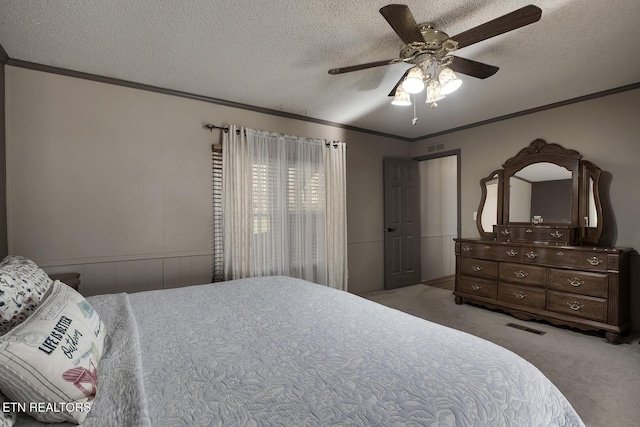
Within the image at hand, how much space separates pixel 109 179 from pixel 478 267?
420cm

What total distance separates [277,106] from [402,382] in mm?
3253

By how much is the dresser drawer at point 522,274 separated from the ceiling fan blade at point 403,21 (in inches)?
111

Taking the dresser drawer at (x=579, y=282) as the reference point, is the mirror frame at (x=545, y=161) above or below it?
above

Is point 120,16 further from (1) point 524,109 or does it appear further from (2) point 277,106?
(1) point 524,109

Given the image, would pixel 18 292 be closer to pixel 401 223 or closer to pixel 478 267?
pixel 478 267

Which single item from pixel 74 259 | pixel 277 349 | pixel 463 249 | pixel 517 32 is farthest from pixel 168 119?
pixel 463 249

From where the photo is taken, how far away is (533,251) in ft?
10.7

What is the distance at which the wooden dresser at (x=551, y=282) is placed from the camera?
9.09ft

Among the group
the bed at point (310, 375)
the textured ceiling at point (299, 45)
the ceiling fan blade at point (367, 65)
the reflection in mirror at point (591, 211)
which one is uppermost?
the textured ceiling at point (299, 45)

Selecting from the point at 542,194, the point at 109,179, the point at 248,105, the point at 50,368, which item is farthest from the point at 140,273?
the point at 542,194

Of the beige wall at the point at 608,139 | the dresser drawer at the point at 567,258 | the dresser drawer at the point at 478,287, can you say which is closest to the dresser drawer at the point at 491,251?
the dresser drawer at the point at 567,258

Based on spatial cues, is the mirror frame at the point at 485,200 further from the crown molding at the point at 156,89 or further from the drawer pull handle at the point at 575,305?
the crown molding at the point at 156,89

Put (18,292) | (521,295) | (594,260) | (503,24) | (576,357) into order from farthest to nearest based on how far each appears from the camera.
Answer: (521,295)
(594,260)
(576,357)
(503,24)
(18,292)

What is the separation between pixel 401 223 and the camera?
4.87m
